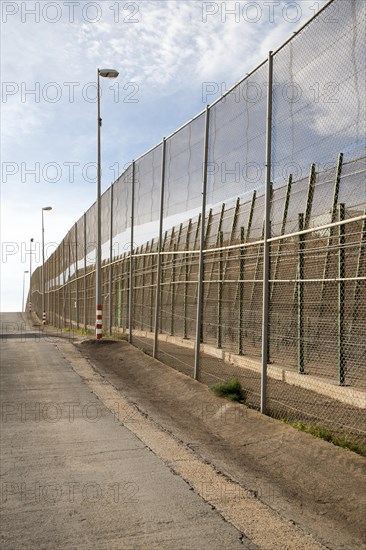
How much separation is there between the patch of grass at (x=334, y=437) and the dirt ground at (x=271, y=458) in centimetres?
15

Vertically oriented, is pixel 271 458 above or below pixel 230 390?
below

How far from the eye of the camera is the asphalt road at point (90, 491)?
4.57 metres

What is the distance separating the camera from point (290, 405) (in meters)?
8.99

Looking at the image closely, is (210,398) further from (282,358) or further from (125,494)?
(125,494)

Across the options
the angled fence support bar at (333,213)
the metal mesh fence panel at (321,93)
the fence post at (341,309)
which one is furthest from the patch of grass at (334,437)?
the metal mesh fence panel at (321,93)

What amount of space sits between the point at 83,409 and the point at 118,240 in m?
12.9

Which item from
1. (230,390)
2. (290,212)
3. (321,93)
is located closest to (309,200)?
(290,212)

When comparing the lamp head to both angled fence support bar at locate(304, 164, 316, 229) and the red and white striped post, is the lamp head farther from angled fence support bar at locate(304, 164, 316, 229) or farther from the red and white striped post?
angled fence support bar at locate(304, 164, 316, 229)

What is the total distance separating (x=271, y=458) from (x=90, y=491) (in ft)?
6.65

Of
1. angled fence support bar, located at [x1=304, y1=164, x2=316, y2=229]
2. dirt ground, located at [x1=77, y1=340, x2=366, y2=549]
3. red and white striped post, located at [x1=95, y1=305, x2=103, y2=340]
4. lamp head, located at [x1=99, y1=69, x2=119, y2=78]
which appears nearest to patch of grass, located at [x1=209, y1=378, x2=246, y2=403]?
dirt ground, located at [x1=77, y1=340, x2=366, y2=549]

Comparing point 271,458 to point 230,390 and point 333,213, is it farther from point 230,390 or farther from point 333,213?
point 333,213

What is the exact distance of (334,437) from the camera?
7105 millimetres

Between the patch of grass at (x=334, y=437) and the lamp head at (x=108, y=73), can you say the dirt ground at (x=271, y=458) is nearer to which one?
the patch of grass at (x=334, y=437)

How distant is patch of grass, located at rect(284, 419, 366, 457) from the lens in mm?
6695
